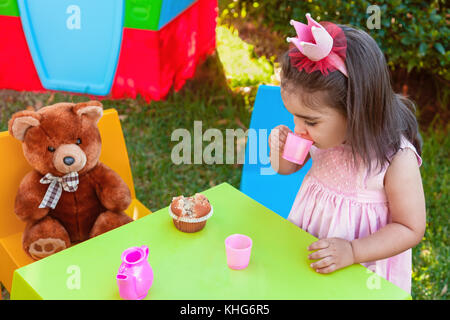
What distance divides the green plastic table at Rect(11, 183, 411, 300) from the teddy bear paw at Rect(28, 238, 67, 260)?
525 mm

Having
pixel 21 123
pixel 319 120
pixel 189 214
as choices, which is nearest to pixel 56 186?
pixel 21 123

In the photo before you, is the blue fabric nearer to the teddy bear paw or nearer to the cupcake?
the teddy bear paw

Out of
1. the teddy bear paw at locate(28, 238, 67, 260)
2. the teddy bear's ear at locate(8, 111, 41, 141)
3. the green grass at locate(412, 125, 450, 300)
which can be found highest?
the teddy bear's ear at locate(8, 111, 41, 141)

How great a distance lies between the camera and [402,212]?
1.39 m

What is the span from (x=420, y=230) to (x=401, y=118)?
0.35m

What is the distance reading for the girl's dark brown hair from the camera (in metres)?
1.29

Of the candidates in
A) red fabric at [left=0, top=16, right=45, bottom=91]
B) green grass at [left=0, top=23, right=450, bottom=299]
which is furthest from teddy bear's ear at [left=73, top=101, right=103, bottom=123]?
red fabric at [left=0, top=16, right=45, bottom=91]

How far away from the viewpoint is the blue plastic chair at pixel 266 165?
206 centimetres

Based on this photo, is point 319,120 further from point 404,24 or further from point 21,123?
point 404,24

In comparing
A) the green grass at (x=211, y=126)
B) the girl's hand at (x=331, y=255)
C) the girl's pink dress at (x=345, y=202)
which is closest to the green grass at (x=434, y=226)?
the green grass at (x=211, y=126)

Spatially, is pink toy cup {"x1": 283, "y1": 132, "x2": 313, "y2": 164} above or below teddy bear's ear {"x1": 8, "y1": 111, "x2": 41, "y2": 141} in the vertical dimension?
above

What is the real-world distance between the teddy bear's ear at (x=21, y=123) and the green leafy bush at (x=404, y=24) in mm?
1862

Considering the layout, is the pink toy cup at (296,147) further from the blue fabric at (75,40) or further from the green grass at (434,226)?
the blue fabric at (75,40)
